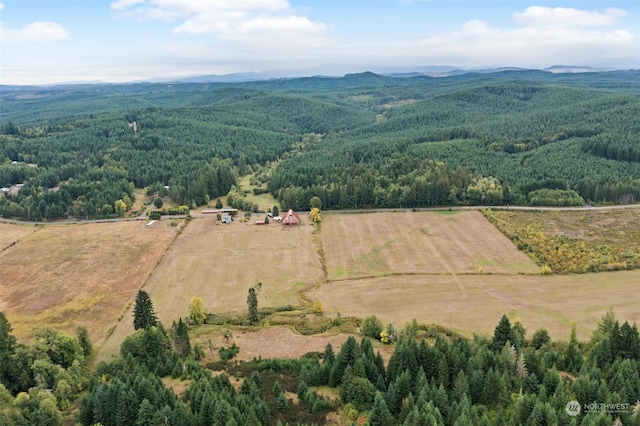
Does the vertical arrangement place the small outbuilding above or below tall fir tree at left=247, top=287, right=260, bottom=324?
above

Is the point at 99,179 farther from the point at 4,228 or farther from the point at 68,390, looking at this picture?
the point at 68,390

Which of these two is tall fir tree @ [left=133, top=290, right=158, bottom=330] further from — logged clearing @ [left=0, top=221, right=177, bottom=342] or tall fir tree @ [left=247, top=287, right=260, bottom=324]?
tall fir tree @ [left=247, top=287, right=260, bottom=324]

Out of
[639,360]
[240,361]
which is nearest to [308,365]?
[240,361]

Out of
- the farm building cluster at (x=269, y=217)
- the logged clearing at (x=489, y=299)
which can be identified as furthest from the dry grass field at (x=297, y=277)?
the farm building cluster at (x=269, y=217)

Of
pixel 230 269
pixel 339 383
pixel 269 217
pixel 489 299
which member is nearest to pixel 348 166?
pixel 269 217

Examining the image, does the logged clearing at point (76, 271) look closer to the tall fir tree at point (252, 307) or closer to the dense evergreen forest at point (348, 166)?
the dense evergreen forest at point (348, 166)

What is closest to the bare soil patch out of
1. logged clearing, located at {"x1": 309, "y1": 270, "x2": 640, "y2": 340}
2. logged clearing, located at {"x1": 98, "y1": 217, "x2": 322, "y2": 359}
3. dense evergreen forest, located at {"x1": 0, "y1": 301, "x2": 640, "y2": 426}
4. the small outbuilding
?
logged clearing, located at {"x1": 98, "y1": 217, "x2": 322, "y2": 359}

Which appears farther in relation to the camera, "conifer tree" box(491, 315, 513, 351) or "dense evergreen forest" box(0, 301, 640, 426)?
"conifer tree" box(491, 315, 513, 351)

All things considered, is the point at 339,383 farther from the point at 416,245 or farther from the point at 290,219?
the point at 290,219
